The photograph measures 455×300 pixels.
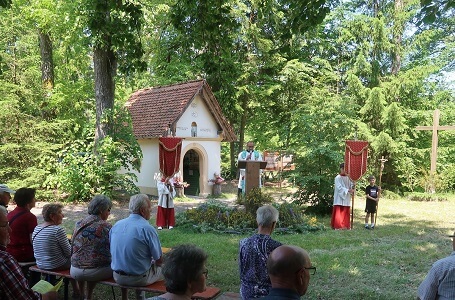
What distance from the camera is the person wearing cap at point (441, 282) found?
2.97 m

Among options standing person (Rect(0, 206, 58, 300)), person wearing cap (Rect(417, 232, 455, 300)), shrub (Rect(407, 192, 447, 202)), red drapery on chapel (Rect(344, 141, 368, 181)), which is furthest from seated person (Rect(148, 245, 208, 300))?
shrub (Rect(407, 192, 447, 202))

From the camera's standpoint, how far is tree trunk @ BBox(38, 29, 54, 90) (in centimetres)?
1744

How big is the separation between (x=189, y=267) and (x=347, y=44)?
25546mm

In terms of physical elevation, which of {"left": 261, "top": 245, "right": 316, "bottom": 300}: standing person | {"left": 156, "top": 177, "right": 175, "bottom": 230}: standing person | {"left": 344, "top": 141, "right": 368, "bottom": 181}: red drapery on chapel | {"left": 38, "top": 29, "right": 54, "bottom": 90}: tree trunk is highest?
{"left": 38, "top": 29, "right": 54, "bottom": 90}: tree trunk

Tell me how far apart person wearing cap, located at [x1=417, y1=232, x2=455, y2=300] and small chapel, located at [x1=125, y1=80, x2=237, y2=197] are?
15039mm

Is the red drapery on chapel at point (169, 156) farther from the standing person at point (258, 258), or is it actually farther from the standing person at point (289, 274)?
the standing person at point (289, 274)

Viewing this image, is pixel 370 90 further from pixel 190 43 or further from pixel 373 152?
pixel 190 43

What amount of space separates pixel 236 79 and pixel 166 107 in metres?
6.72

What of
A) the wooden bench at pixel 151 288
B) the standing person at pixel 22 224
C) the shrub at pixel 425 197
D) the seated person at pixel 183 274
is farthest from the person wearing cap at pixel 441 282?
the shrub at pixel 425 197

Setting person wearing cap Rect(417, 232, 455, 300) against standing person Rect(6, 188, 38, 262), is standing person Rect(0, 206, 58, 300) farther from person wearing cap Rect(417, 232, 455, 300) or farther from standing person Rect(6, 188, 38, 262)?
person wearing cap Rect(417, 232, 455, 300)

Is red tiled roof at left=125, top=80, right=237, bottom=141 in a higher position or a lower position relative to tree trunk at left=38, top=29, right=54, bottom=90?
lower

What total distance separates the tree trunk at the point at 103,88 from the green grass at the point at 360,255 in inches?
252

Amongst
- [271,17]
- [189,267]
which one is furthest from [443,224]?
[189,267]

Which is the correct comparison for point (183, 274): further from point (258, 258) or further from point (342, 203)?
point (342, 203)
